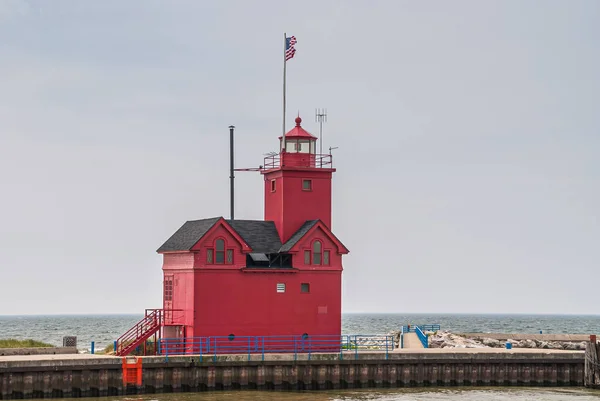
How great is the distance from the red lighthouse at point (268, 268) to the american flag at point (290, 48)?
12.1 ft

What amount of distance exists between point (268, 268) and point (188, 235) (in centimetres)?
456

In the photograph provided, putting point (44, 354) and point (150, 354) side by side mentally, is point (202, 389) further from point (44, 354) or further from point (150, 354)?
point (44, 354)

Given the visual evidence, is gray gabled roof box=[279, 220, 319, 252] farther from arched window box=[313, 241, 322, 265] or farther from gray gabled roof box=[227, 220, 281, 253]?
arched window box=[313, 241, 322, 265]

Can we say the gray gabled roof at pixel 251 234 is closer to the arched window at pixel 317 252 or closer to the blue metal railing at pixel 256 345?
the arched window at pixel 317 252

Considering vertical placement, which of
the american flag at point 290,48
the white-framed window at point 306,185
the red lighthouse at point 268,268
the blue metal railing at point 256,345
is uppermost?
the american flag at point 290,48

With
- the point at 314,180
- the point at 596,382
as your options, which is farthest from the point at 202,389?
the point at 596,382

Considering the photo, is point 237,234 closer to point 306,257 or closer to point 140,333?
point 306,257

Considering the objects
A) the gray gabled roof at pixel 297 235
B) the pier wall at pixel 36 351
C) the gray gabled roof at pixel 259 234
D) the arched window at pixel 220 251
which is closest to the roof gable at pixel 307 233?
the gray gabled roof at pixel 297 235

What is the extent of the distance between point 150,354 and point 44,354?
5511 millimetres

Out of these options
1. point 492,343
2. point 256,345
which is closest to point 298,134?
point 256,345

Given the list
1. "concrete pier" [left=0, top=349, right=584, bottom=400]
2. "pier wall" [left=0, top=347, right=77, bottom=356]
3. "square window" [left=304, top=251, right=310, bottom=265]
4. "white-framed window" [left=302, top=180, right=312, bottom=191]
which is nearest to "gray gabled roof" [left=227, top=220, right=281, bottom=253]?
"square window" [left=304, top=251, right=310, bottom=265]

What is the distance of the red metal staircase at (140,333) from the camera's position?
5213 cm

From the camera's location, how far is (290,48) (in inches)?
2292

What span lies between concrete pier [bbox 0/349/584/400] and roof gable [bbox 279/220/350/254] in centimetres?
681
